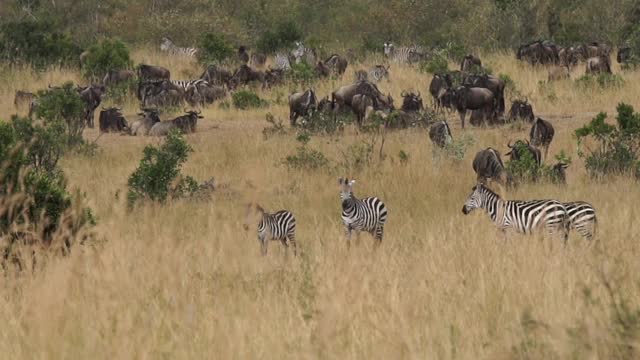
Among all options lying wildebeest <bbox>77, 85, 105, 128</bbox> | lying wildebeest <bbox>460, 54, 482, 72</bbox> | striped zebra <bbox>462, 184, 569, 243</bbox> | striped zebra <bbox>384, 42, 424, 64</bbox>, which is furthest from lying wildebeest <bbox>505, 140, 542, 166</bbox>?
striped zebra <bbox>384, 42, 424, 64</bbox>

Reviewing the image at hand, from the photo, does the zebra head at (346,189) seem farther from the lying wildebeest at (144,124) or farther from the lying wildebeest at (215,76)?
the lying wildebeest at (215,76)

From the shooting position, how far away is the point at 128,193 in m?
13.4

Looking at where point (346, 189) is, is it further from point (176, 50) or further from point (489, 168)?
point (176, 50)

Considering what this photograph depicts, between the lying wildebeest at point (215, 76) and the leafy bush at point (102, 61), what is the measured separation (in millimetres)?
2527

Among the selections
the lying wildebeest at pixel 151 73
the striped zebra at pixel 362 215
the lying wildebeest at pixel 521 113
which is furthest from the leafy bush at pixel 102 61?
the striped zebra at pixel 362 215

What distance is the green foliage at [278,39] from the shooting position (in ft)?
118

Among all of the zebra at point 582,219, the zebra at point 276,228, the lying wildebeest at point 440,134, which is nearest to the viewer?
the zebra at point 582,219

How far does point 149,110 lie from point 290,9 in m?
31.8

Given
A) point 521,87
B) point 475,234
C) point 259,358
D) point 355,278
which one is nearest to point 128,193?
point 475,234

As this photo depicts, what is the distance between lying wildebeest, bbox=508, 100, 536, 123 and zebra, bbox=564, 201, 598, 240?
10862mm

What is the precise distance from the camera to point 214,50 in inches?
1211

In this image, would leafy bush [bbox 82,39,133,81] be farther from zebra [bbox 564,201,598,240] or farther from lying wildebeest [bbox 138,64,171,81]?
zebra [bbox 564,201,598,240]

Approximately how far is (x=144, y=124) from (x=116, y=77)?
231 inches

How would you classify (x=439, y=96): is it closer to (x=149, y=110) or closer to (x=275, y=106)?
(x=275, y=106)
